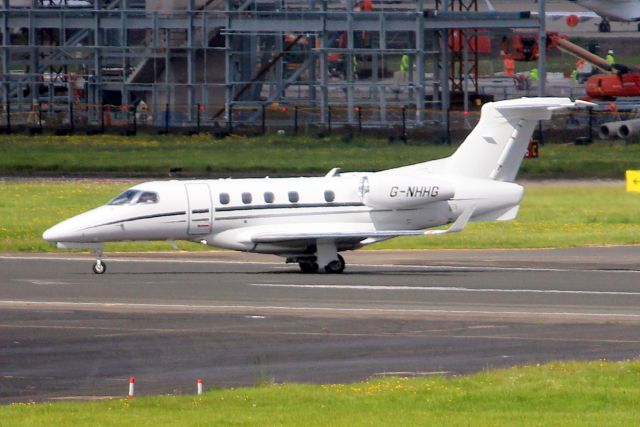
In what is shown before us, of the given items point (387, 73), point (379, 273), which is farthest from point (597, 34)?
point (379, 273)

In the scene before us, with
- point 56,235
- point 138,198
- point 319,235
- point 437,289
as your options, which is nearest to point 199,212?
point 138,198

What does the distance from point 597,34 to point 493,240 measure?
247ft

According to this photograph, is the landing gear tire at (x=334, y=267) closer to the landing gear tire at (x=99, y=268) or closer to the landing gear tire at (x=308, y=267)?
the landing gear tire at (x=308, y=267)

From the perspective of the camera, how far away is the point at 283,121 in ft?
223

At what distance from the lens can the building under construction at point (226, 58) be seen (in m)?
65.9

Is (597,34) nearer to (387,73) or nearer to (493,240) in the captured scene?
(387,73)

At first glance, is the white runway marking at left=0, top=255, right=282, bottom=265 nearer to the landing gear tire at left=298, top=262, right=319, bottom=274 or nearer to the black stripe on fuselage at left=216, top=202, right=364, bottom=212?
the landing gear tire at left=298, top=262, right=319, bottom=274

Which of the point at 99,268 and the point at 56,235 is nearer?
the point at 56,235

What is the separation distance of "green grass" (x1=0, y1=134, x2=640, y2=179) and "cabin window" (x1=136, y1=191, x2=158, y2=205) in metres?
22.4

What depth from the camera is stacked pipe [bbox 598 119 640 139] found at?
6134cm

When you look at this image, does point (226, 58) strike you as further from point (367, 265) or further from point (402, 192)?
point (402, 192)

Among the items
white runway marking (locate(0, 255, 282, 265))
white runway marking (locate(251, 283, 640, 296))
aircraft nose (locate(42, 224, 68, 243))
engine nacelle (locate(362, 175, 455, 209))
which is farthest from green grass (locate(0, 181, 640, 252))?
white runway marking (locate(251, 283, 640, 296))

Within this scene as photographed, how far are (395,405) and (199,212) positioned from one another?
14.6 m

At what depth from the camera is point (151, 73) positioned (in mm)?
72375
